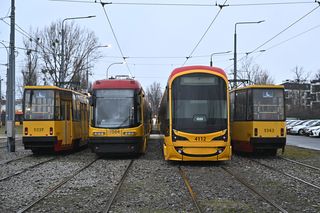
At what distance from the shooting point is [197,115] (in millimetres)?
15617

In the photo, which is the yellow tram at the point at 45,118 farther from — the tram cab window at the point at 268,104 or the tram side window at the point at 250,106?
the tram cab window at the point at 268,104

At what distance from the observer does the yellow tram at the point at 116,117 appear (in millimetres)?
17828

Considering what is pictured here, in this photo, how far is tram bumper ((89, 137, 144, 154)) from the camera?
1775 centimetres

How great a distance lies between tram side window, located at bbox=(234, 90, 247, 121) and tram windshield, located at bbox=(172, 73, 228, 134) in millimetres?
4138

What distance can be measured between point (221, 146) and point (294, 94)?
9111 cm

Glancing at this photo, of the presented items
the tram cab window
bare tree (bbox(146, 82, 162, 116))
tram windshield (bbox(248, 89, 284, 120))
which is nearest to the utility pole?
tram windshield (bbox(248, 89, 284, 120))

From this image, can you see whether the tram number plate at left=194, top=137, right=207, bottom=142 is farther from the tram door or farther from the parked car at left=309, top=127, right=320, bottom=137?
the parked car at left=309, top=127, right=320, bottom=137

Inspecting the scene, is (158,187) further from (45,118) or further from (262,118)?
(45,118)

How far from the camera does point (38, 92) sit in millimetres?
19547

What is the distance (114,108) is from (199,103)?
417 cm

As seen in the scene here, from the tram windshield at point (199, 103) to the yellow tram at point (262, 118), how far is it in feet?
11.8

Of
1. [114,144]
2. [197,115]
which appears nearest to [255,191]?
[197,115]

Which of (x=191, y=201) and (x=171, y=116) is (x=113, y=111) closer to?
(x=171, y=116)

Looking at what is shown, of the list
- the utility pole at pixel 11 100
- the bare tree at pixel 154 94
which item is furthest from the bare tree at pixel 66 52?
the bare tree at pixel 154 94
